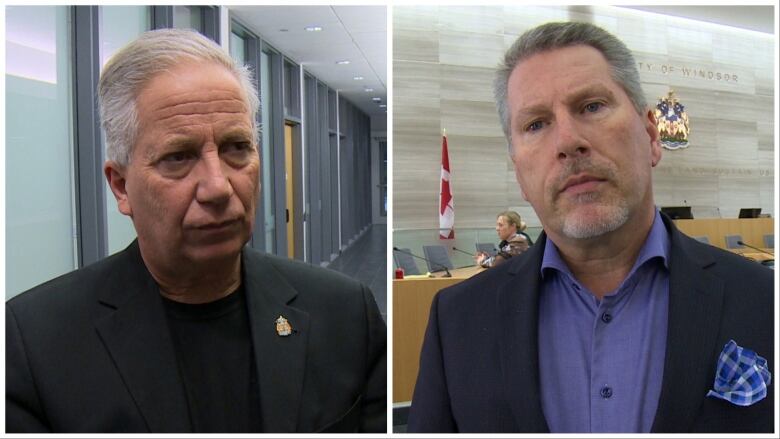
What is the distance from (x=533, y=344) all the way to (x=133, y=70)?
1.07 meters

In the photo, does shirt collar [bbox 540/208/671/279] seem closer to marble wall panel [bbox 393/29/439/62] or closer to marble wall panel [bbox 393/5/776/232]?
marble wall panel [bbox 393/5/776/232]

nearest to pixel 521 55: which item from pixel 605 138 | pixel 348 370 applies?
pixel 605 138

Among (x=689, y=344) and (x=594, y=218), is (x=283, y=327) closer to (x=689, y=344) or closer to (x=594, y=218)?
(x=594, y=218)

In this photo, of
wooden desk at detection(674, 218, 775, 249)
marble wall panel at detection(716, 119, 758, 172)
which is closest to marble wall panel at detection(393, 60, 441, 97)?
wooden desk at detection(674, 218, 775, 249)

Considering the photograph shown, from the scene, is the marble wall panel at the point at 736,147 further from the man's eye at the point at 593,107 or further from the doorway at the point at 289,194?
the man's eye at the point at 593,107

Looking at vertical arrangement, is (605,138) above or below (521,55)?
below

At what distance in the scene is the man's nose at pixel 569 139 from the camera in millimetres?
1247

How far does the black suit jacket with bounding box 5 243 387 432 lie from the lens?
1.27 m

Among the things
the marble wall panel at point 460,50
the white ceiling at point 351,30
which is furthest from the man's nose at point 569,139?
the marble wall panel at point 460,50

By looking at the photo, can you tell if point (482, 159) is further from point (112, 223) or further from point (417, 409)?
point (417, 409)

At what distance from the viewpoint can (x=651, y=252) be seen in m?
1.29

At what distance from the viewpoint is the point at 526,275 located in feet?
4.43

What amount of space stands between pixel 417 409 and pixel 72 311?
33.1 inches

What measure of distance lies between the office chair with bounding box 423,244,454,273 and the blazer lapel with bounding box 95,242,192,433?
126 cm
